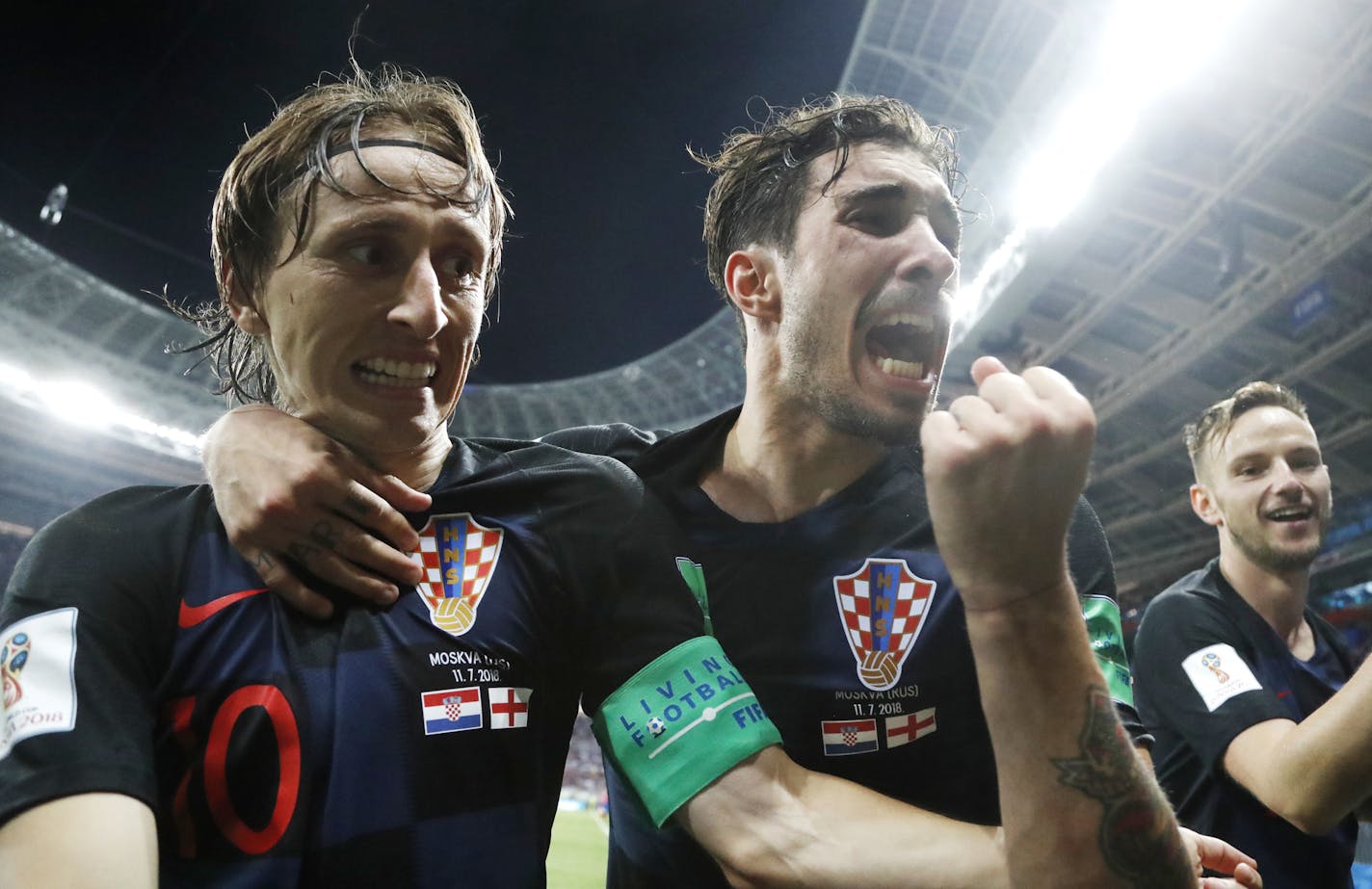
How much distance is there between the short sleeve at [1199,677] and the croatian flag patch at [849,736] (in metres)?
1.47

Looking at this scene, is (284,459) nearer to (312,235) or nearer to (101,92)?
(312,235)

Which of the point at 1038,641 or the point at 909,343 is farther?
the point at 909,343

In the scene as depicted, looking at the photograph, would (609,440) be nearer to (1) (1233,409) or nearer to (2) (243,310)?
(2) (243,310)

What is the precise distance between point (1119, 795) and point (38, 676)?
Result: 4.42 feet

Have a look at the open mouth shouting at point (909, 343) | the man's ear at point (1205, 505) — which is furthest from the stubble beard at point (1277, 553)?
the open mouth shouting at point (909, 343)

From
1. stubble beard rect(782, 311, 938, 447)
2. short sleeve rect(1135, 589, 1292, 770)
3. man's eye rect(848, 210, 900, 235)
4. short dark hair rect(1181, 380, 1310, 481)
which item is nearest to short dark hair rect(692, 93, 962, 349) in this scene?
man's eye rect(848, 210, 900, 235)

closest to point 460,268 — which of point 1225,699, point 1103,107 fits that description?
point 1225,699

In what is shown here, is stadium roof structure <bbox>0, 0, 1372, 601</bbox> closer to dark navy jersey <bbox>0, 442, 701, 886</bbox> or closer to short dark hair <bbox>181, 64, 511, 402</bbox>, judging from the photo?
dark navy jersey <bbox>0, 442, 701, 886</bbox>

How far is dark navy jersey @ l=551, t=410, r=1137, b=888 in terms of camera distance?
1.41m

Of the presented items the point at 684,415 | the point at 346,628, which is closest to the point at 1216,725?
the point at 346,628

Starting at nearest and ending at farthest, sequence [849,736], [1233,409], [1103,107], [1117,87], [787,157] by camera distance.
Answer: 1. [849,736]
2. [787,157]
3. [1233,409]
4. [1117,87]
5. [1103,107]

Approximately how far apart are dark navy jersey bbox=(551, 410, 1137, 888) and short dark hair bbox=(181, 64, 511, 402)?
69 cm

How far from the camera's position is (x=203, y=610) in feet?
3.86

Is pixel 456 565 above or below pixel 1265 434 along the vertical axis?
below
